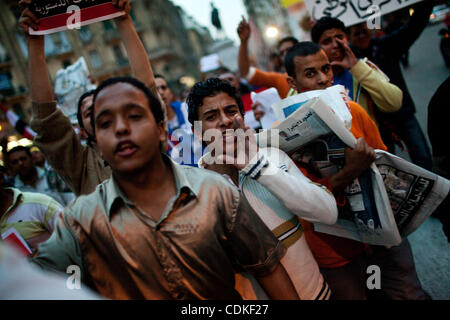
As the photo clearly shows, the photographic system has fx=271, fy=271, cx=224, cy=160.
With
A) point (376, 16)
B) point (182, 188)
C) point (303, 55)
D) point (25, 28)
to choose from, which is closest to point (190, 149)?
point (303, 55)

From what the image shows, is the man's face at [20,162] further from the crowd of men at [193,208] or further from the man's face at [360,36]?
the man's face at [360,36]

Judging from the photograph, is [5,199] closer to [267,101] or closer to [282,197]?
[282,197]

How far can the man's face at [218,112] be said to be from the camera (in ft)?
5.63

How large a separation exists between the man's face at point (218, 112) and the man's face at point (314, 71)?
25.7 inches

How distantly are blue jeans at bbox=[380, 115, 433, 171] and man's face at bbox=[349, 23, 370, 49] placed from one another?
0.95 meters

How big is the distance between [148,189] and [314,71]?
62.1 inches

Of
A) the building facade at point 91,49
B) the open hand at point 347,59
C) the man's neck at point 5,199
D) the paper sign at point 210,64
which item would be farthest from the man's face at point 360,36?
the building facade at point 91,49

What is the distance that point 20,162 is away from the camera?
4.44m

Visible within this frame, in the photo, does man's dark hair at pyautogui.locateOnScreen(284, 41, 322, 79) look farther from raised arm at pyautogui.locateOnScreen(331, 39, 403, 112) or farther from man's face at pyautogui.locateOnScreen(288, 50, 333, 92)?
raised arm at pyautogui.locateOnScreen(331, 39, 403, 112)

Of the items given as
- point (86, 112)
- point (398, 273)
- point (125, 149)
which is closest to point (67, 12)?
point (86, 112)

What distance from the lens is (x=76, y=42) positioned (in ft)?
112

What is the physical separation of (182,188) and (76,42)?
1595 inches

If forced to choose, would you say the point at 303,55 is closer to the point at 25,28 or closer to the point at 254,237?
the point at 254,237

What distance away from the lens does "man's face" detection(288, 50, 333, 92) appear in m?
2.05
